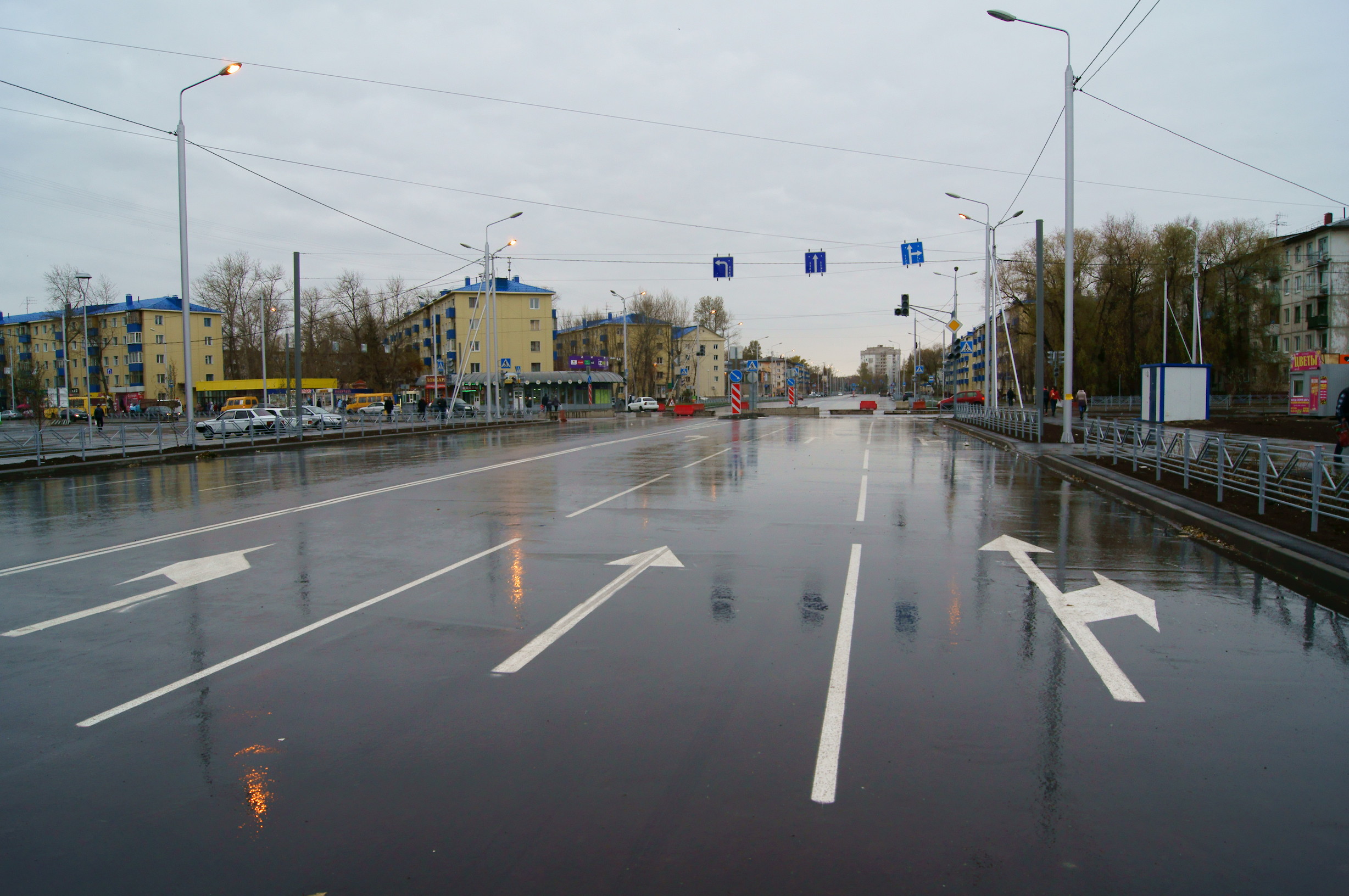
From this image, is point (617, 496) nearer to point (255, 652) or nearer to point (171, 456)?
point (255, 652)

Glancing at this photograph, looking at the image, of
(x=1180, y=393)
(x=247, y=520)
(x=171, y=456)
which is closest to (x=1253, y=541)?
(x=247, y=520)

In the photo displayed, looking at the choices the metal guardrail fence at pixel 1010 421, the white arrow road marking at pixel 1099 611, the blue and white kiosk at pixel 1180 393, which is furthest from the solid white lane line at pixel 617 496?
the blue and white kiosk at pixel 1180 393

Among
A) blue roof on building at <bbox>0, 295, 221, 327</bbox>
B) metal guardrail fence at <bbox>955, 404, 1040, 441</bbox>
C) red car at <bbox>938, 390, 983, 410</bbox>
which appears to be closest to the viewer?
metal guardrail fence at <bbox>955, 404, 1040, 441</bbox>

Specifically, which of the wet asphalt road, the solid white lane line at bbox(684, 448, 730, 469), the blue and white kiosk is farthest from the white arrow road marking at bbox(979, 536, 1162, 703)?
the blue and white kiosk

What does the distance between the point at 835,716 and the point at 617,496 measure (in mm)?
10075

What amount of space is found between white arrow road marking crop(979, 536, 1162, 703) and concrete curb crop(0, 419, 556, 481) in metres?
23.3

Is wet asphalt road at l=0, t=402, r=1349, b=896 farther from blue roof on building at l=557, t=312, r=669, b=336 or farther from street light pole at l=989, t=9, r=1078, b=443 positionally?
blue roof on building at l=557, t=312, r=669, b=336

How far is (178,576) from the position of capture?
8375 millimetres

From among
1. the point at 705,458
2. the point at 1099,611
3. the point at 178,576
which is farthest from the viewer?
the point at 705,458

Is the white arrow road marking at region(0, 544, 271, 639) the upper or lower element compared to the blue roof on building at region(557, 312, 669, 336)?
lower

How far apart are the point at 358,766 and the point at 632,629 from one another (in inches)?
102

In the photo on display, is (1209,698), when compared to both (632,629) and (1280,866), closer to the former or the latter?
(1280,866)

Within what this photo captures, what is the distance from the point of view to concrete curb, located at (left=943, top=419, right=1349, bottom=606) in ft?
24.8

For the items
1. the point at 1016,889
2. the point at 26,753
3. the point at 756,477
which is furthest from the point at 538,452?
the point at 1016,889
